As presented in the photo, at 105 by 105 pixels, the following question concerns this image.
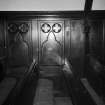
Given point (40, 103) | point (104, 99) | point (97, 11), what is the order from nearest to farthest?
point (40, 103) → point (104, 99) → point (97, 11)

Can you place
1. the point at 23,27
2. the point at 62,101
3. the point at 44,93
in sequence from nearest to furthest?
the point at 62,101, the point at 44,93, the point at 23,27

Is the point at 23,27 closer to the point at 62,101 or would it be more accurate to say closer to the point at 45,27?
the point at 45,27

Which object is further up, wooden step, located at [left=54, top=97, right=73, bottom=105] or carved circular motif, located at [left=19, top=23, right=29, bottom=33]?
carved circular motif, located at [left=19, top=23, right=29, bottom=33]

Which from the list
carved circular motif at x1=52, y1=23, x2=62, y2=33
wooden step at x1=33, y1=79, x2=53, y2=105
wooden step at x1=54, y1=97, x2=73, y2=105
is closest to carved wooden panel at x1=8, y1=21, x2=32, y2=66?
carved circular motif at x1=52, y1=23, x2=62, y2=33

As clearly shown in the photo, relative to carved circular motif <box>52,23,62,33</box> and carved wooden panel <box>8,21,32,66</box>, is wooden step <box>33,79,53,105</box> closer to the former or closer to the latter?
carved wooden panel <box>8,21,32,66</box>

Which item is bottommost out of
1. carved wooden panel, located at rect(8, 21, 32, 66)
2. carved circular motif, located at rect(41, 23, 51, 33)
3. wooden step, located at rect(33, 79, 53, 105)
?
wooden step, located at rect(33, 79, 53, 105)

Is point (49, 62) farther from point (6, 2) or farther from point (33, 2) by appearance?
point (6, 2)

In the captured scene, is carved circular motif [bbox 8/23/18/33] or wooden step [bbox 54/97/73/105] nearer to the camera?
wooden step [bbox 54/97/73/105]

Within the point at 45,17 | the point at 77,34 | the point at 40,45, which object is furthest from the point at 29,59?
the point at 77,34

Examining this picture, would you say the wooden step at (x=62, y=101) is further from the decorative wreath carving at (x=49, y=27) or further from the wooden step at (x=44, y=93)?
the decorative wreath carving at (x=49, y=27)

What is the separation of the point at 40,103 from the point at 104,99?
643 mm

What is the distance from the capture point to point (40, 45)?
131 inches

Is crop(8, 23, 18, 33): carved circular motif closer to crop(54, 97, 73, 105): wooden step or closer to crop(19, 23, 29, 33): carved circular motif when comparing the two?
crop(19, 23, 29, 33): carved circular motif

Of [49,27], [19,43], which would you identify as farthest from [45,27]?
[19,43]
